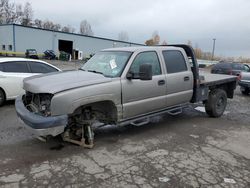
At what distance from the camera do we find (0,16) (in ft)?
207

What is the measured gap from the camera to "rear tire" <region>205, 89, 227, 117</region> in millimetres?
7262

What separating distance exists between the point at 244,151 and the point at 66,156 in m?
3.39

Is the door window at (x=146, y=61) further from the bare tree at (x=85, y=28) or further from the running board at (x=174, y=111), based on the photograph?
the bare tree at (x=85, y=28)

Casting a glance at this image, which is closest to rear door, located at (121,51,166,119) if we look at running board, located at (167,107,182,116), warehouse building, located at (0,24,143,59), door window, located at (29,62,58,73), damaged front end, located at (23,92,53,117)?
running board, located at (167,107,182,116)

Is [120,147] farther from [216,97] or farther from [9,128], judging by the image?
[216,97]

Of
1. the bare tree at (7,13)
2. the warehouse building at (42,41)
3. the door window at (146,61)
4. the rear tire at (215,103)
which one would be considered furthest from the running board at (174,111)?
the bare tree at (7,13)

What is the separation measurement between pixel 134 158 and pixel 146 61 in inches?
82.1

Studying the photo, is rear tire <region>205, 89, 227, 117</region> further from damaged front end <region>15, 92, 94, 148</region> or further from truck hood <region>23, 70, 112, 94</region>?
damaged front end <region>15, 92, 94, 148</region>

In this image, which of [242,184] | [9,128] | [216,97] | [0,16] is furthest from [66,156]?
[0,16]

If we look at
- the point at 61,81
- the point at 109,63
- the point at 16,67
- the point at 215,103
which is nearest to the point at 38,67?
the point at 16,67

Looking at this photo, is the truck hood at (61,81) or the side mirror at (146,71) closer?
the truck hood at (61,81)

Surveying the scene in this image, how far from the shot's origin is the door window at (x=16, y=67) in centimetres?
797

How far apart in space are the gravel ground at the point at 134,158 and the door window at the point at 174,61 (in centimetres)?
145

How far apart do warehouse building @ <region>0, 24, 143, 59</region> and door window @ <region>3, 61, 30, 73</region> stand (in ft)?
102
